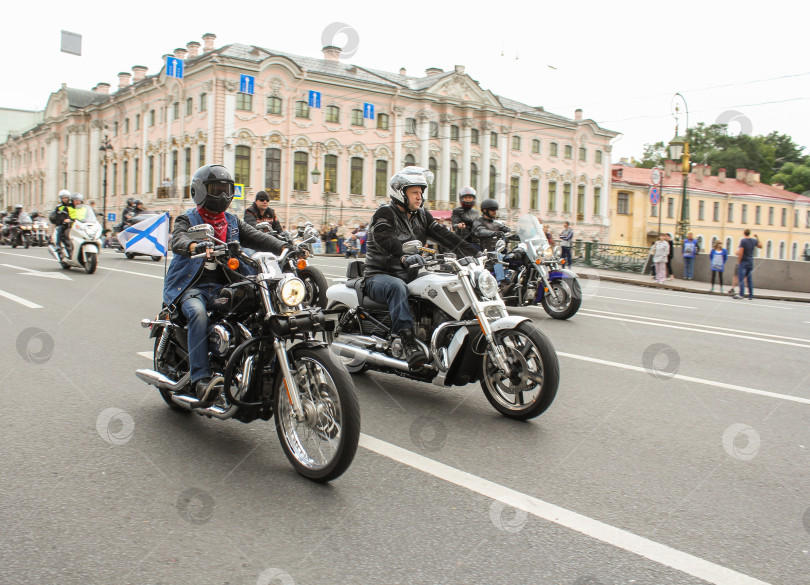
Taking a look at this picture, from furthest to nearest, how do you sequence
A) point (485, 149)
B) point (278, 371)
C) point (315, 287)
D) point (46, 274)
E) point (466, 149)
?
point (485, 149)
point (466, 149)
point (46, 274)
point (315, 287)
point (278, 371)

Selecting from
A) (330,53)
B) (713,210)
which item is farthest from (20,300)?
(713,210)

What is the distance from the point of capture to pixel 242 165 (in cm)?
4834

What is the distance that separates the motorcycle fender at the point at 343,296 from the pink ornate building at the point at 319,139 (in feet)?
138

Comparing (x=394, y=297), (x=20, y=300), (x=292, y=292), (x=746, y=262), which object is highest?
(x=746, y=262)

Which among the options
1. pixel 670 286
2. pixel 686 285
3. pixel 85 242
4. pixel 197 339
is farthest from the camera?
pixel 686 285

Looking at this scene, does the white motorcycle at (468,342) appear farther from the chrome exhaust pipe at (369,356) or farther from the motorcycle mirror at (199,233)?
the motorcycle mirror at (199,233)

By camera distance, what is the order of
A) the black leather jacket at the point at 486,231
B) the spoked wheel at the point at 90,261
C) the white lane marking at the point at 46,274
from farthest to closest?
the spoked wheel at the point at 90,261 → the white lane marking at the point at 46,274 → the black leather jacket at the point at 486,231

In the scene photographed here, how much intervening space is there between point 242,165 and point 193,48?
10.6m

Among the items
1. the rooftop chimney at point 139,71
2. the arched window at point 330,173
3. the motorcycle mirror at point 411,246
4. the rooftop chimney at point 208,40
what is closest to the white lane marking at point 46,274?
the motorcycle mirror at point 411,246

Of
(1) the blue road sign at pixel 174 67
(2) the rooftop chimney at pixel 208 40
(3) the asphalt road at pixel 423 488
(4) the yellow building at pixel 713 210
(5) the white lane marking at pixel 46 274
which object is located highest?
(2) the rooftop chimney at pixel 208 40

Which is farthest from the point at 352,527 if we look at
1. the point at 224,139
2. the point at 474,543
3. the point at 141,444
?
the point at 224,139

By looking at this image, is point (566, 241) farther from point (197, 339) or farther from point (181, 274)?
point (197, 339)

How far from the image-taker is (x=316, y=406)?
151 inches

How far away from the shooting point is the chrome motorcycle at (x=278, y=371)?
373cm
